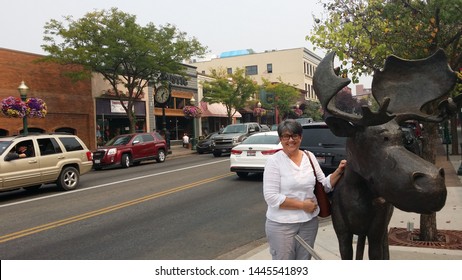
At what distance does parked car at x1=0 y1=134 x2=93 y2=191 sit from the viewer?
10445mm

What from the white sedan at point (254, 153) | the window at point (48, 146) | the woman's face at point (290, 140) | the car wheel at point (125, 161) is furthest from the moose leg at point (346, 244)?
the car wheel at point (125, 161)

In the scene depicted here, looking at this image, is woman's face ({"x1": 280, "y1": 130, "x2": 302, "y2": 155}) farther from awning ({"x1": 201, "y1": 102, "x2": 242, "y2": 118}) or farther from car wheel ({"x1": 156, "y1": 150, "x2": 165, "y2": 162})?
awning ({"x1": 201, "y1": 102, "x2": 242, "y2": 118})

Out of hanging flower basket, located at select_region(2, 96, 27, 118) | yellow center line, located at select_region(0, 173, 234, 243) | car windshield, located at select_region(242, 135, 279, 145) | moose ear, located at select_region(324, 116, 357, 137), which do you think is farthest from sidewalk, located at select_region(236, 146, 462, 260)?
hanging flower basket, located at select_region(2, 96, 27, 118)

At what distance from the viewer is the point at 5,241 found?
671cm

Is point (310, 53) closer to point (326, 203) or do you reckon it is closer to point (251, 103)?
point (251, 103)

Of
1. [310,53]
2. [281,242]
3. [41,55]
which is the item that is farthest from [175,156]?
[310,53]

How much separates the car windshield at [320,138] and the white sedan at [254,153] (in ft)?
8.63

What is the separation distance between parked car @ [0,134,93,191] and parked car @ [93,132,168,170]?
17.1 feet

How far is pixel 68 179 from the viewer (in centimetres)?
1214

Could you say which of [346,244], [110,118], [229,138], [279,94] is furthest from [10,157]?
[279,94]

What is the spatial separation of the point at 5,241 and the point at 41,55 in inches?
736

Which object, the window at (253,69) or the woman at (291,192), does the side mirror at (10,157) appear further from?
the window at (253,69)

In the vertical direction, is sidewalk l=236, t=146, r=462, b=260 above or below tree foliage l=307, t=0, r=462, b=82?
below

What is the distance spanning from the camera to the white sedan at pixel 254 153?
40.5 ft
